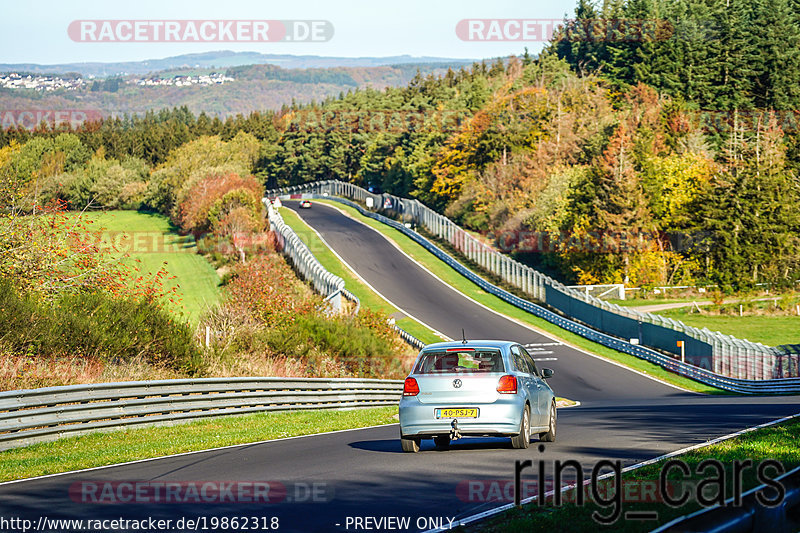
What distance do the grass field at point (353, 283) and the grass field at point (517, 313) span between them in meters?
6.51

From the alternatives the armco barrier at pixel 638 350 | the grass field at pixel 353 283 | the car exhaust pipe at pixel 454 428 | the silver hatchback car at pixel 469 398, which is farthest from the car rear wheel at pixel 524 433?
the armco barrier at pixel 638 350

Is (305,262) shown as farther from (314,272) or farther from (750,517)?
(750,517)

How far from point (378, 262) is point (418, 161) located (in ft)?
151

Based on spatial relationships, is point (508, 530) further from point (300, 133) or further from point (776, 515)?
point (300, 133)

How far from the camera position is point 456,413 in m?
13.6

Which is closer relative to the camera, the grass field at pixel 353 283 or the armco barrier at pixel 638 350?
the armco barrier at pixel 638 350

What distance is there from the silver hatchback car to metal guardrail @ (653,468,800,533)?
680 cm

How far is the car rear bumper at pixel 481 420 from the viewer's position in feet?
44.2

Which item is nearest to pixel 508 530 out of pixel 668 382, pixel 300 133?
pixel 668 382

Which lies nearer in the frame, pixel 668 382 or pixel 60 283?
pixel 60 283

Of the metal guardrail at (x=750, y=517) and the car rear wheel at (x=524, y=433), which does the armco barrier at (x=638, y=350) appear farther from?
the metal guardrail at (x=750, y=517)

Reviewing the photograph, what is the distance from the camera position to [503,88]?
120250 millimetres

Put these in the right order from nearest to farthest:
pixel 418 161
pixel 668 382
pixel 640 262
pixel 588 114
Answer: pixel 668 382 < pixel 640 262 < pixel 588 114 < pixel 418 161

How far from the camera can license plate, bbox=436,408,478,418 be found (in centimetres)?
1355
